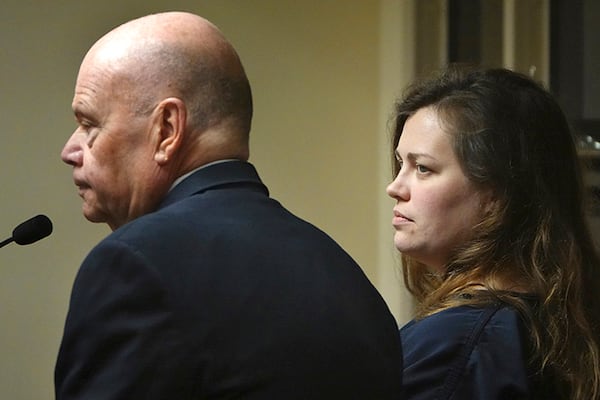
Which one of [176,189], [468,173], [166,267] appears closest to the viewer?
[166,267]

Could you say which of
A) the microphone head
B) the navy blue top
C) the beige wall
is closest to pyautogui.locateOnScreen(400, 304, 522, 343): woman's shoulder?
the navy blue top

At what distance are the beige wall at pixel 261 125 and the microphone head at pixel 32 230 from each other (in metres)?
1.52

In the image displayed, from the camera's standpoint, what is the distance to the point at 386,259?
12.4ft

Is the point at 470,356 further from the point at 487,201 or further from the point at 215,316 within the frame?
the point at 215,316

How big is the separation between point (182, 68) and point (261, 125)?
2.35m

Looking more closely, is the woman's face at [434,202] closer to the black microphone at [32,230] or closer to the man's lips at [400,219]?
the man's lips at [400,219]

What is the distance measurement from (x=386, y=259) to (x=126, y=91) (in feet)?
8.36

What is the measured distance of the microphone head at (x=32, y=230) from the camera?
1820 millimetres

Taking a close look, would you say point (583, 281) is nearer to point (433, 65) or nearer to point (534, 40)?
point (534, 40)

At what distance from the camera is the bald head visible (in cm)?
130

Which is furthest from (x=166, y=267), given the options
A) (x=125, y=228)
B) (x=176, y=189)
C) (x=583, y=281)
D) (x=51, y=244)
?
(x=51, y=244)

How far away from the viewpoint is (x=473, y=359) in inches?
61.4

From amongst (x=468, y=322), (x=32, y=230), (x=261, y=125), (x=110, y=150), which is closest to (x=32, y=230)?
(x=32, y=230)

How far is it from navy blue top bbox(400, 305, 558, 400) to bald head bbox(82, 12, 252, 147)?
1.45 feet
